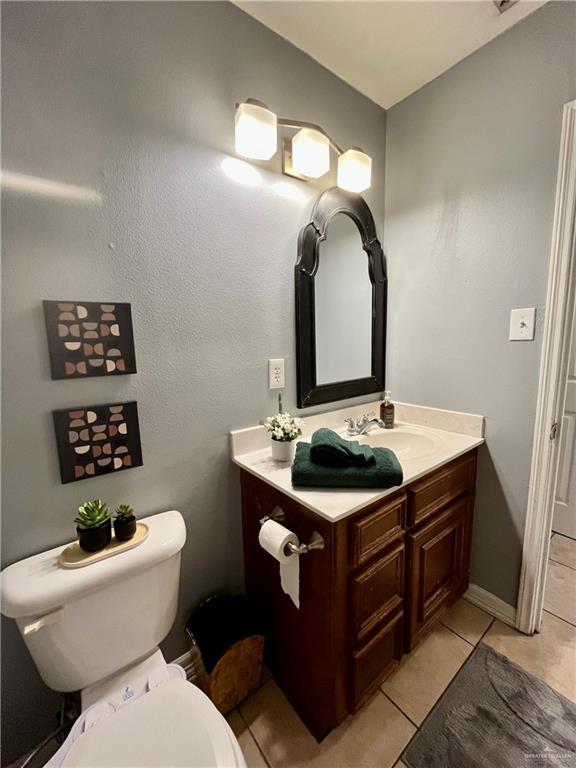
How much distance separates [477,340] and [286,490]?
1089 mm

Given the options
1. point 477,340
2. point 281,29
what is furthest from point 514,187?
point 281,29

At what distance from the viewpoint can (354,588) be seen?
961 millimetres

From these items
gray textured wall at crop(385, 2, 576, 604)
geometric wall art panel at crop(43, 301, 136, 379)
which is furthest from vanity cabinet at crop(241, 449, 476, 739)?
geometric wall art panel at crop(43, 301, 136, 379)

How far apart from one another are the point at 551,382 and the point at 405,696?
4.22 feet

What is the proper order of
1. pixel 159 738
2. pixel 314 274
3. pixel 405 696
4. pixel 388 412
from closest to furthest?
pixel 159 738, pixel 405 696, pixel 314 274, pixel 388 412

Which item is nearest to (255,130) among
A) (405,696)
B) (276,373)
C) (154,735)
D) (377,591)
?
(276,373)

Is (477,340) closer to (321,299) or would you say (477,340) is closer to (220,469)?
(321,299)

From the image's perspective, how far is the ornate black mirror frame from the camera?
138 centimetres

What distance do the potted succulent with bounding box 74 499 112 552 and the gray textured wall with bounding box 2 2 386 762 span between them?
119mm

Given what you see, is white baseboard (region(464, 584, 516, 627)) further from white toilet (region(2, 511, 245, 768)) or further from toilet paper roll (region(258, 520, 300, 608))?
white toilet (region(2, 511, 245, 768))

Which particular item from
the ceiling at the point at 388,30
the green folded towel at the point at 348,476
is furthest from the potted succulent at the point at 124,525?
the ceiling at the point at 388,30

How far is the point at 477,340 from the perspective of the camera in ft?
4.70

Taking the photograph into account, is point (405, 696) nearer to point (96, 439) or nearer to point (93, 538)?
point (93, 538)

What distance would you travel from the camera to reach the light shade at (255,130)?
1062 mm
